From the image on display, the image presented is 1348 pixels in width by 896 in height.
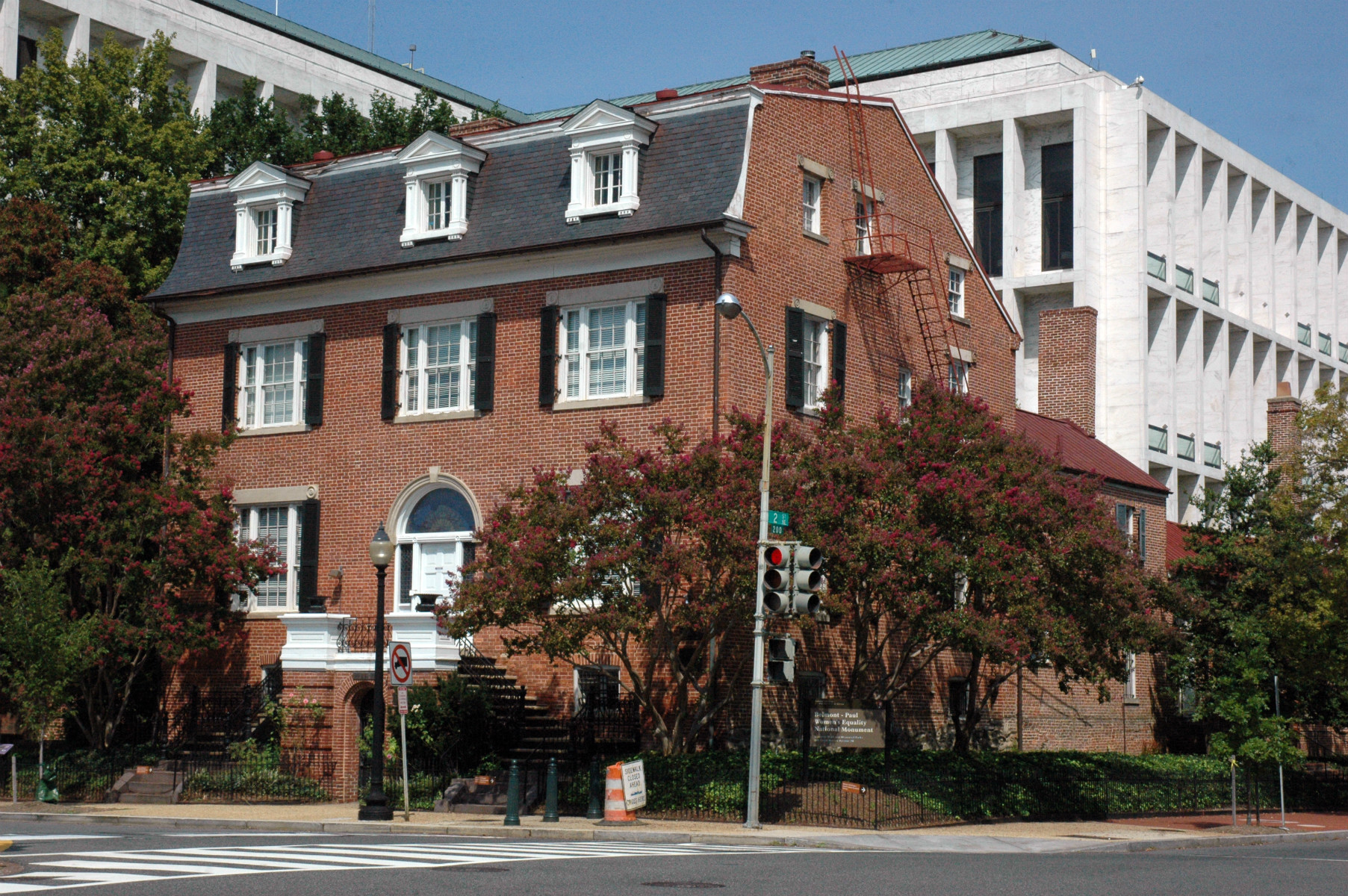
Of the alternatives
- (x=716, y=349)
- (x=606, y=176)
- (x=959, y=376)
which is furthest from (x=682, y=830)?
(x=959, y=376)

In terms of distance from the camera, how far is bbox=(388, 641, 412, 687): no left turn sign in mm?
26422

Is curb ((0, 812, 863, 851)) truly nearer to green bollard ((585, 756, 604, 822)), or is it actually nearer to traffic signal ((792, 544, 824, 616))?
green bollard ((585, 756, 604, 822))

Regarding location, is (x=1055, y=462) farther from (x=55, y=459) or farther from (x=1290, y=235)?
(x=1290, y=235)

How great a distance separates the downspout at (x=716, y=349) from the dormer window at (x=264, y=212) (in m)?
11.0

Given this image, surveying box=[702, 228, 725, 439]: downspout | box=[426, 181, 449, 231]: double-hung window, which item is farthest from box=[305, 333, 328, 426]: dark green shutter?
box=[702, 228, 725, 439]: downspout

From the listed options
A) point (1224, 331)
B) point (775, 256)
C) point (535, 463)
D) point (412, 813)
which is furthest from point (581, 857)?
point (1224, 331)

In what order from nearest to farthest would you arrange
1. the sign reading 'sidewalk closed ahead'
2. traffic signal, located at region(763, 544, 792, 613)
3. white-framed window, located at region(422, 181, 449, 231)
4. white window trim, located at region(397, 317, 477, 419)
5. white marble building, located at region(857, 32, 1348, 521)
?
traffic signal, located at region(763, 544, 792, 613), the sign reading 'sidewalk closed ahead', white window trim, located at region(397, 317, 477, 419), white-framed window, located at region(422, 181, 449, 231), white marble building, located at region(857, 32, 1348, 521)

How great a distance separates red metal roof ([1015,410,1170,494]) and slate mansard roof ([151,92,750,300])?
1378 cm

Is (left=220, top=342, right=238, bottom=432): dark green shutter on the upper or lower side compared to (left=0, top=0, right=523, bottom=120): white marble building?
lower

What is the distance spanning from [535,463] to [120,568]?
372 inches

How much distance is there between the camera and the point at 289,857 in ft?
61.5

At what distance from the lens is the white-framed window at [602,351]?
31562mm

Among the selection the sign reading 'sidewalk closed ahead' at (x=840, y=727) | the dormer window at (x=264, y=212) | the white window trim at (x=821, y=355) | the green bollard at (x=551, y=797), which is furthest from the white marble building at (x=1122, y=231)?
the green bollard at (x=551, y=797)

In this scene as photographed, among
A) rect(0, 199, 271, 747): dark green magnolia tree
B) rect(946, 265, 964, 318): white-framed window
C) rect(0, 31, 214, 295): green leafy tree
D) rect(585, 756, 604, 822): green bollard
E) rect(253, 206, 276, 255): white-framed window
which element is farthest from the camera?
rect(0, 31, 214, 295): green leafy tree
